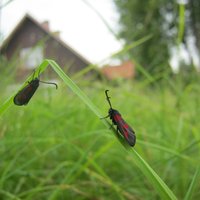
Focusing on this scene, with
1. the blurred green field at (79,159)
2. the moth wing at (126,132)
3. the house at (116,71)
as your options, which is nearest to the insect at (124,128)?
the moth wing at (126,132)

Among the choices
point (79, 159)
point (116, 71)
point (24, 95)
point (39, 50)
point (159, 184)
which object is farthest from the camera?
point (116, 71)

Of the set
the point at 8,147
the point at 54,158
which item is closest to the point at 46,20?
the point at 54,158

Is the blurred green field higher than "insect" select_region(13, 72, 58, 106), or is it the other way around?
"insect" select_region(13, 72, 58, 106)

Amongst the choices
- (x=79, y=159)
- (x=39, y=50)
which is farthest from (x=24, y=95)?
(x=39, y=50)

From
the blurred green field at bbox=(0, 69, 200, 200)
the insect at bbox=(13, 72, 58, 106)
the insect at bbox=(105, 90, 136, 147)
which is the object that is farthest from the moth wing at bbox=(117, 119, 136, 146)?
the blurred green field at bbox=(0, 69, 200, 200)

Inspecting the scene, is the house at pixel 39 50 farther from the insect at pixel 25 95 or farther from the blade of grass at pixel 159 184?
the blade of grass at pixel 159 184

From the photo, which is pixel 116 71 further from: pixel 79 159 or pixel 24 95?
pixel 24 95

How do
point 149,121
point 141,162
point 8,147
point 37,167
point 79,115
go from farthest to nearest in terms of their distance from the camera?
point 149,121 < point 79,115 < point 37,167 < point 8,147 < point 141,162

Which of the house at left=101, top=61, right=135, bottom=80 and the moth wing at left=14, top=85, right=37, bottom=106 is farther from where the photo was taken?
the house at left=101, top=61, right=135, bottom=80

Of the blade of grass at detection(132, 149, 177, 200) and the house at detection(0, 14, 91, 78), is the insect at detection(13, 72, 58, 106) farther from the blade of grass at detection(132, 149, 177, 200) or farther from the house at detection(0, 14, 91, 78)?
the house at detection(0, 14, 91, 78)

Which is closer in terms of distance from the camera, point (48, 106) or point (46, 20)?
point (48, 106)

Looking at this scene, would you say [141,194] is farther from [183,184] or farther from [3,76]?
[3,76]
